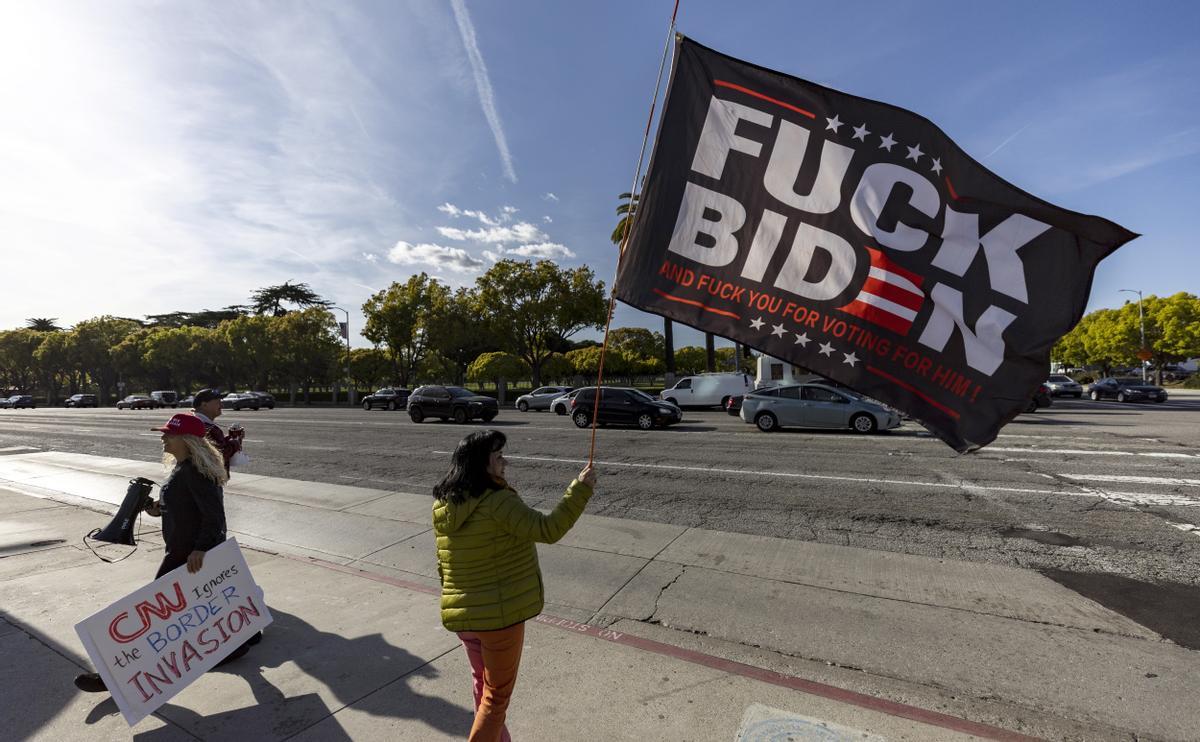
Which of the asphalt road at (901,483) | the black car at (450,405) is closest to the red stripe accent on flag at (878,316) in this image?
the asphalt road at (901,483)

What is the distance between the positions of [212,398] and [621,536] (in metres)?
4.43

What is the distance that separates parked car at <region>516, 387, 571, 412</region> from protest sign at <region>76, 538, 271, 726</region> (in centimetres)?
2618

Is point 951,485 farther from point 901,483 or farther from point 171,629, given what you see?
point 171,629

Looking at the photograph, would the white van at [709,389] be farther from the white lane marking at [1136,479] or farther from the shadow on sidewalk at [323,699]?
the shadow on sidewalk at [323,699]

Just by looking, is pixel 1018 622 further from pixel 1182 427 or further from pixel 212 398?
pixel 1182 427

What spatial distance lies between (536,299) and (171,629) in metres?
38.6

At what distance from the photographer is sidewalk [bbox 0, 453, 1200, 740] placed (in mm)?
2994

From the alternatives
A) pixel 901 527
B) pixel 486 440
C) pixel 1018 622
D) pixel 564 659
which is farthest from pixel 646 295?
pixel 901 527

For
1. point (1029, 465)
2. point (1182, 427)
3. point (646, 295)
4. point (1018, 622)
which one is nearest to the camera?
point (646, 295)

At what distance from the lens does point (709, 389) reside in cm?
2542

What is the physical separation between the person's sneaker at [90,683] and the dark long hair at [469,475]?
2.86m

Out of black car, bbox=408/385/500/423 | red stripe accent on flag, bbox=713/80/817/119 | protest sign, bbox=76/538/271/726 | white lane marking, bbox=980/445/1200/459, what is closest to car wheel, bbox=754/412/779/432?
white lane marking, bbox=980/445/1200/459

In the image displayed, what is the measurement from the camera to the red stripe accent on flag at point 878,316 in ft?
9.68

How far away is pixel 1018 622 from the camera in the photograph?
4.16 metres
